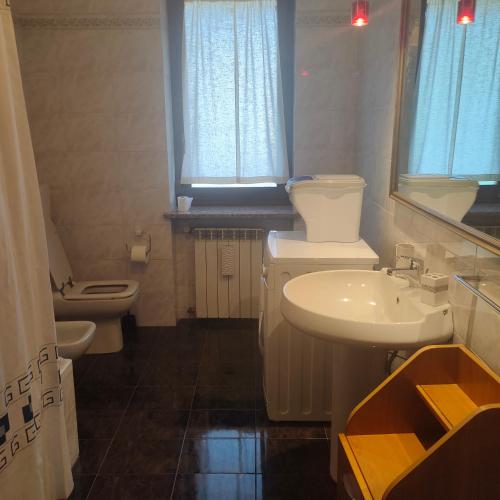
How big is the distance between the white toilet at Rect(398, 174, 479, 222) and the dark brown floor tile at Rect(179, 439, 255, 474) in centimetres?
128

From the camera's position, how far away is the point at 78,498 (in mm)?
1807

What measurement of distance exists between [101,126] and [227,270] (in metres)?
1.25

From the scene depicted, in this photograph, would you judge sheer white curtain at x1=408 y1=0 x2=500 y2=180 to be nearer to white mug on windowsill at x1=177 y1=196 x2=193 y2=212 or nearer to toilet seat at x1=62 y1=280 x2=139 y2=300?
white mug on windowsill at x1=177 y1=196 x2=193 y2=212

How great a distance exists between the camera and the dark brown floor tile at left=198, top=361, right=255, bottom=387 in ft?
8.55

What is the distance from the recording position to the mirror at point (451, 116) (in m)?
1.25

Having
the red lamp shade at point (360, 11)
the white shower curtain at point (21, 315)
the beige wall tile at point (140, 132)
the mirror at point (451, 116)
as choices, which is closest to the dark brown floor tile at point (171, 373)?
the white shower curtain at point (21, 315)

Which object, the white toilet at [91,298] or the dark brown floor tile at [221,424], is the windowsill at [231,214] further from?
the dark brown floor tile at [221,424]

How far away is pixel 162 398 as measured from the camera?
2465 mm

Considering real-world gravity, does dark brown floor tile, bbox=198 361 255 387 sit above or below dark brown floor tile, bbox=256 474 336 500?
above

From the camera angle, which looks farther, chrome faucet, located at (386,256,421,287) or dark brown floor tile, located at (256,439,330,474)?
dark brown floor tile, located at (256,439,330,474)

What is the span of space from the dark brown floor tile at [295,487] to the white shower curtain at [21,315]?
2.65 feet

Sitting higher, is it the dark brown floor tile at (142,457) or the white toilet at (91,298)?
the white toilet at (91,298)

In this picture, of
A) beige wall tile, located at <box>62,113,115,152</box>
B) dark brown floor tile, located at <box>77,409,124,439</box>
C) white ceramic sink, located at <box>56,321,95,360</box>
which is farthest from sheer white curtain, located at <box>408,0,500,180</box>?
beige wall tile, located at <box>62,113,115,152</box>

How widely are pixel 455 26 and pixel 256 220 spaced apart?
6.34 ft
